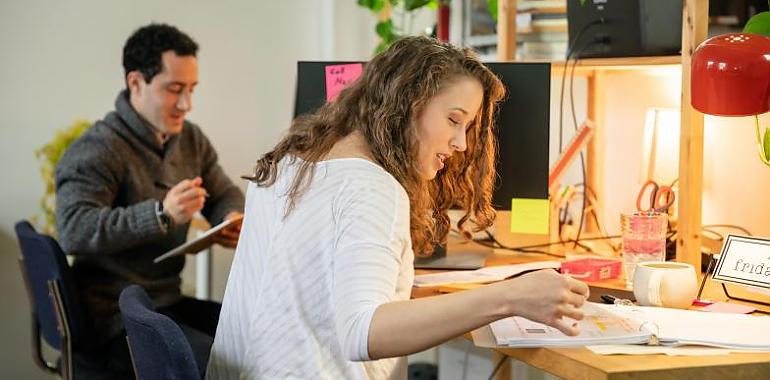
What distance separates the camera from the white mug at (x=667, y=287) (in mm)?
1515

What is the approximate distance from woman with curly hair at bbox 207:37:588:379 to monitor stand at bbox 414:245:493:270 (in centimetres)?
43

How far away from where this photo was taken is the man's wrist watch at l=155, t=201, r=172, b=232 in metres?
2.13

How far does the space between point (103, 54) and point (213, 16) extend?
42 centimetres

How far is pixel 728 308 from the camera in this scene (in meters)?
1.53

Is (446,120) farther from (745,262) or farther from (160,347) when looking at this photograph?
(745,262)

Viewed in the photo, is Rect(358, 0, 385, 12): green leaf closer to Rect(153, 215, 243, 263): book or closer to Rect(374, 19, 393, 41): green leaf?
Rect(374, 19, 393, 41): green leaf

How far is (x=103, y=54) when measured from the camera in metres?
3.06

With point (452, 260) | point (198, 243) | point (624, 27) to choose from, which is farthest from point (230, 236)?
point (624, 27)

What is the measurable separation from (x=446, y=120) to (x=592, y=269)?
1.96 feet

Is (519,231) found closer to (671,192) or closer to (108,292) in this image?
(671,192)

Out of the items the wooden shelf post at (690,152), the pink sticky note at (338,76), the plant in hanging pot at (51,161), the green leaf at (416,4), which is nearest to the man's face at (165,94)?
the plant in hanging pot at (51,161)

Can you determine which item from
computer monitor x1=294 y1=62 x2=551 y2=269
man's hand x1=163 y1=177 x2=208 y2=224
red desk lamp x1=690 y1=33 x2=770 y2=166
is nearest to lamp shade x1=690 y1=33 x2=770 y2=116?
red desk lamp x1=690 y1=33 x2=770 y2=166

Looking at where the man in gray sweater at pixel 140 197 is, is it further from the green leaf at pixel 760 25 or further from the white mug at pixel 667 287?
the green leaf at pixel 760 25

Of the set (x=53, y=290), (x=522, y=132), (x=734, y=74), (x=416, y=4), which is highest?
(x=416, y=4)
